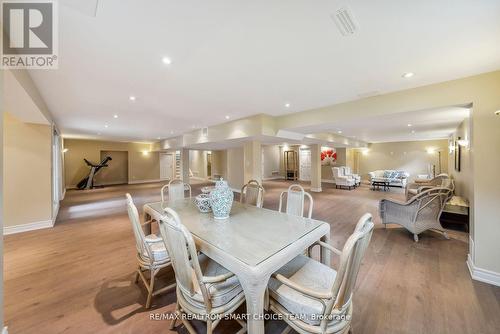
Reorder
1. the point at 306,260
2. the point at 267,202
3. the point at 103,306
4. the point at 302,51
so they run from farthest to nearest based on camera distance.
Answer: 1. the point at 267,202
2. the point at 302,51
3. the point at 103,306
4. the point at 306,260

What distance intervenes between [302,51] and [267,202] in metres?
4.93

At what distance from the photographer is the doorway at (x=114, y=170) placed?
10547 millimetres

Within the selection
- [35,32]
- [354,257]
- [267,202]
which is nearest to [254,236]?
[354,257]

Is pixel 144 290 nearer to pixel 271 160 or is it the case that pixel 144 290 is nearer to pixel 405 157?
pixel 271 160

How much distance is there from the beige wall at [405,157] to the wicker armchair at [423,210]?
863cm

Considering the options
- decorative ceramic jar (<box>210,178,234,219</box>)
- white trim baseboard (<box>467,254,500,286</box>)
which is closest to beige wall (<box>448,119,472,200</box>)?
white trim baseboard (<box>467,254,500,286</box>)

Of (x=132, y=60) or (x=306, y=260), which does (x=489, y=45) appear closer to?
(x=306, y=260)

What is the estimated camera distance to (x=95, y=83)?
2869 mm

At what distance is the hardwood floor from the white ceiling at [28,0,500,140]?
2.59 meters

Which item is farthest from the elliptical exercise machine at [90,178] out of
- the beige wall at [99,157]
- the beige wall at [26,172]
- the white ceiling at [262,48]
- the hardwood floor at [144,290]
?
the white ceiling at [262,48]

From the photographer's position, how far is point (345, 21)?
5.21 feet

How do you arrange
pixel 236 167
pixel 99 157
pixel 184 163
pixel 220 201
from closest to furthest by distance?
pixel 220 201 → pixel 236 167 → pixel 184 163 → pixel 99 157

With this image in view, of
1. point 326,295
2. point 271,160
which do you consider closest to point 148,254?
point 326,295

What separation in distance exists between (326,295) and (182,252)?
2.91 feet
